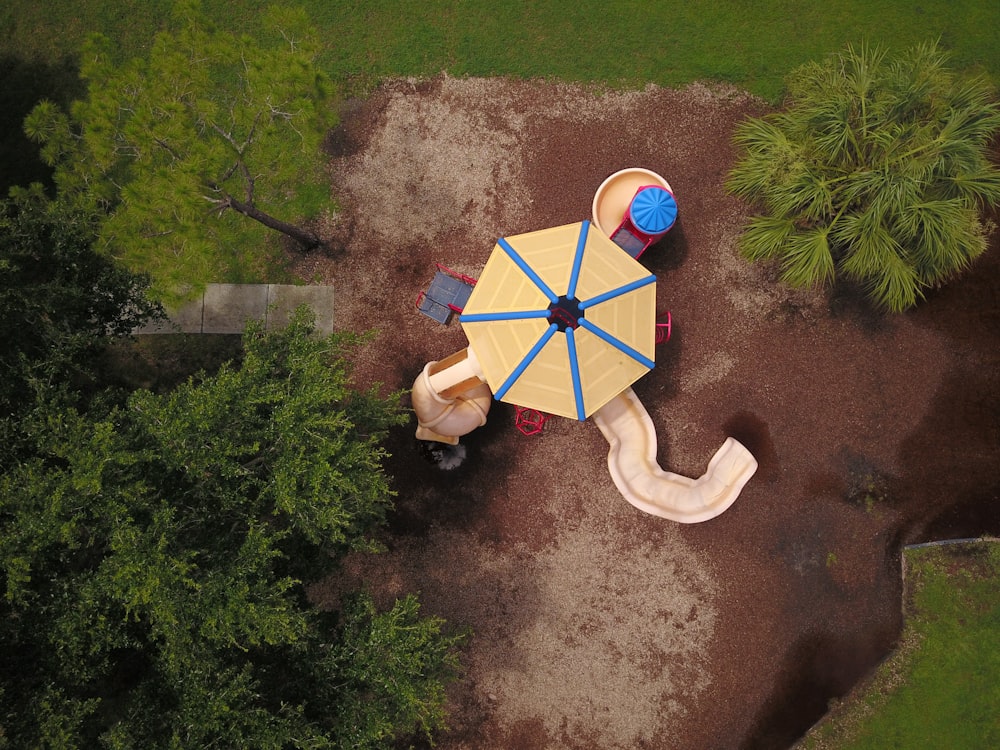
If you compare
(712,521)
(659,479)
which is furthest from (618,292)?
(712,521)

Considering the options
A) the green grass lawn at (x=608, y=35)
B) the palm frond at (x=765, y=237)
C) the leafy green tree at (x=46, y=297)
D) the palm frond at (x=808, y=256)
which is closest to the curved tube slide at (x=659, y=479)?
the palm frond at (x=808, y=256)

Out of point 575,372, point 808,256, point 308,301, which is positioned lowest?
point 308,301

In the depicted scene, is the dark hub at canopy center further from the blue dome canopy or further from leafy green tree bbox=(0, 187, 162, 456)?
leafy green tree bbox=(0, 187, 162, 456)

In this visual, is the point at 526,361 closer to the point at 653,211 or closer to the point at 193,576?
the point at 653,211

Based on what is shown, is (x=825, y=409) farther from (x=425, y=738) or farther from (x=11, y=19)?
(x=11, y=19)

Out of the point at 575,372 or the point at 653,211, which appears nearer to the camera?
the point at 575,372

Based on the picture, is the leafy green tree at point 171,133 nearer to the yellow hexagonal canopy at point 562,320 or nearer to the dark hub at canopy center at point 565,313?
the yellow hexagonal canopy at point 562,320

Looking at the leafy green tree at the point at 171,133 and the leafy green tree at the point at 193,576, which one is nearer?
the leafy green tree at the point at 193,576
